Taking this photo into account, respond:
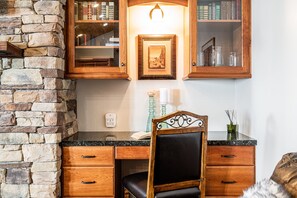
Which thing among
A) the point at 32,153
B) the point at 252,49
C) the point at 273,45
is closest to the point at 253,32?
the point at 252,49

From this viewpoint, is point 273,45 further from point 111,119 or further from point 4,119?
point 4,119

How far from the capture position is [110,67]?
253cm

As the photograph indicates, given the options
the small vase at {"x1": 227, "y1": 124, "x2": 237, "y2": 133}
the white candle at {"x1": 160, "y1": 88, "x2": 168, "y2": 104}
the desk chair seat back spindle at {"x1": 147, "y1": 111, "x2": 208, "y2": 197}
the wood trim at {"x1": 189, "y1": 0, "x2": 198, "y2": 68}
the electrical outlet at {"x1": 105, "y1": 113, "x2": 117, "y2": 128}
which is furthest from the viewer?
the electrical outlet at {"x1": 105, "y1": 113, "x2": 117, "y2": 128}

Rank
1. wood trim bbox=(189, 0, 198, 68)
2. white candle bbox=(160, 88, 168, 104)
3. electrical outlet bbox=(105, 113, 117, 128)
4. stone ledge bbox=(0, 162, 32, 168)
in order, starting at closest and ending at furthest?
stone ledge bbox=(0, 162, 32, 168) → wood trim bbox=(189, 0, 198, 68) → white candle bbox=(160, 88, 168, 104) → electrical outlet bbox=(105, 113, 117, 128)

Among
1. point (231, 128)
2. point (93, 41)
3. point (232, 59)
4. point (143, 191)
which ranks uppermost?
point (93, 41)

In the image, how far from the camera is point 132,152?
2320mm

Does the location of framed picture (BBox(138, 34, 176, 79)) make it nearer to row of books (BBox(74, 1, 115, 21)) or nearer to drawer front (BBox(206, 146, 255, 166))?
row of books (BBox(74, 1, 115, 21))

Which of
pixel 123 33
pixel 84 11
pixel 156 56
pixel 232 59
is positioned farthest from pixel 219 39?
pixel 84 11

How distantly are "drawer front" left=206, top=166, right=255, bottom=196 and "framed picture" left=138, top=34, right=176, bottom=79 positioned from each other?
0.99m

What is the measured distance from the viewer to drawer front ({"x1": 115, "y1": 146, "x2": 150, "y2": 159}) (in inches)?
91.3

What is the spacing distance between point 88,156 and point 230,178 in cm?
115

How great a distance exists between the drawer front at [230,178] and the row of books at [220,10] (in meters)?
1.28

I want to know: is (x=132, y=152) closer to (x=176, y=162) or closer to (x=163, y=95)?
(x=176, y=162)

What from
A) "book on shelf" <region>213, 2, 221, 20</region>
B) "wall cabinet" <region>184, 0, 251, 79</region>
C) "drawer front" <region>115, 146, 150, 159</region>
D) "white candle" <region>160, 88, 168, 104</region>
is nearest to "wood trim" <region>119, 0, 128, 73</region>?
"white candle" <region>160, 88, 168, 104</region>
